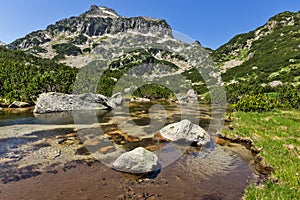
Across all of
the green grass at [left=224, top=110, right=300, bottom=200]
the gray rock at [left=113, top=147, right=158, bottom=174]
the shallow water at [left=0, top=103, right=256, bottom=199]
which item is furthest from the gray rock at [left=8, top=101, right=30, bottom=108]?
the green grass at [left=224, top=110, right=300, bottom=200]

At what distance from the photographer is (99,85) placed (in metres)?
97.8

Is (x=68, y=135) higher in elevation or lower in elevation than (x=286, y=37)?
lower

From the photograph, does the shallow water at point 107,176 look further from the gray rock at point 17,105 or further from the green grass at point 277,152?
the gray rock at point 17,105

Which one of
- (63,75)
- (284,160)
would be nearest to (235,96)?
(63,75)

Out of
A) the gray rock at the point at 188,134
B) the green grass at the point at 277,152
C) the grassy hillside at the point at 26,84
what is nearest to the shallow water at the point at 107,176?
the green grass at the point at 277,152

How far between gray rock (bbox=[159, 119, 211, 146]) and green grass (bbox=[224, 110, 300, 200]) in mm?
4738

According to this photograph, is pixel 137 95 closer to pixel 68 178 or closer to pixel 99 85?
pixel 99 85

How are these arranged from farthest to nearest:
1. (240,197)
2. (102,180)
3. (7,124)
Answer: (7,124), (102,180), (240,197)

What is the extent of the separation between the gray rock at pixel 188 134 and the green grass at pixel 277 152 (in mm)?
4738

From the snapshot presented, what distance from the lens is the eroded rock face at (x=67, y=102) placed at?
1961 inches

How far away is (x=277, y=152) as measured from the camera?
18.3 m

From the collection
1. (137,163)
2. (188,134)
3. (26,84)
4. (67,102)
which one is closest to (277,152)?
(188,134)

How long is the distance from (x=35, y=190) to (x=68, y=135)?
14.3 meters

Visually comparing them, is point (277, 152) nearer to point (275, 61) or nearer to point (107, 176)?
point (107, 176)
